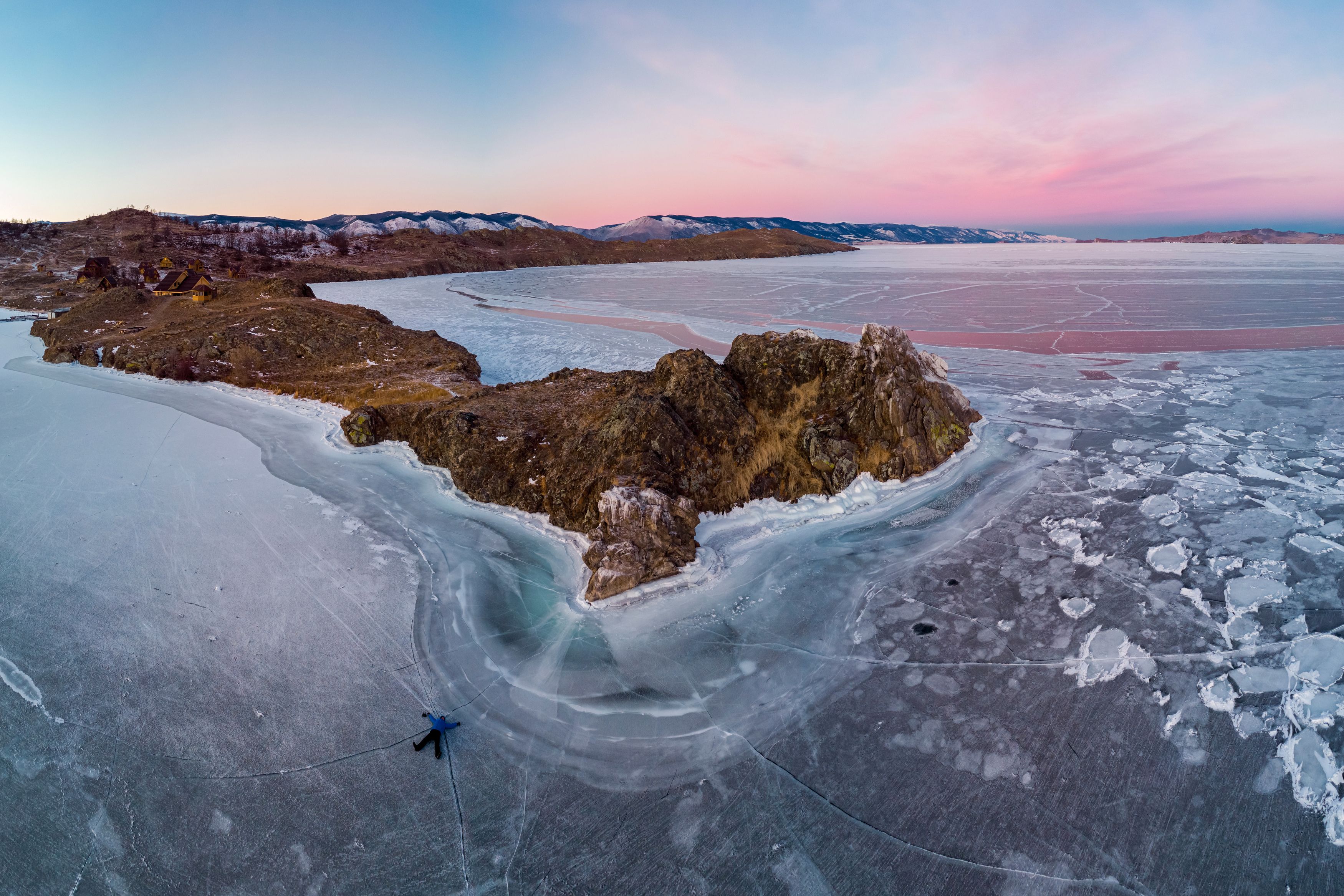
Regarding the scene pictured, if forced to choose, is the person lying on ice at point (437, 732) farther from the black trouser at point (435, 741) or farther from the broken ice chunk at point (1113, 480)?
the broken ice chunk at point (1113, 480)

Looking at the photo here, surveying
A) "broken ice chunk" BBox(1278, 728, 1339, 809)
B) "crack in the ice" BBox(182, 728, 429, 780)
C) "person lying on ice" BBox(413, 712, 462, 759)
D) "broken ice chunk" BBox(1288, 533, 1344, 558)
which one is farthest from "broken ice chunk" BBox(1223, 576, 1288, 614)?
"crack in the ice" BBox(182, 728, 429, 780)

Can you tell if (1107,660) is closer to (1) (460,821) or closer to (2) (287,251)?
(1) (460,821)

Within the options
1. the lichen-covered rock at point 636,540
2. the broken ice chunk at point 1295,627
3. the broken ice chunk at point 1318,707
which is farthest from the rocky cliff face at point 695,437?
the broken ice chunk at point 1318,707

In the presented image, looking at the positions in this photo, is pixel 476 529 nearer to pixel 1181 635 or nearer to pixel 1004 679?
pixel 1004 679

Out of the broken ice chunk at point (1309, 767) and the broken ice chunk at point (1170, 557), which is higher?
the broken ice chunk at point (1170, 557)

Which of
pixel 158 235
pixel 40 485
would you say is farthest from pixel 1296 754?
pixel 158 235
